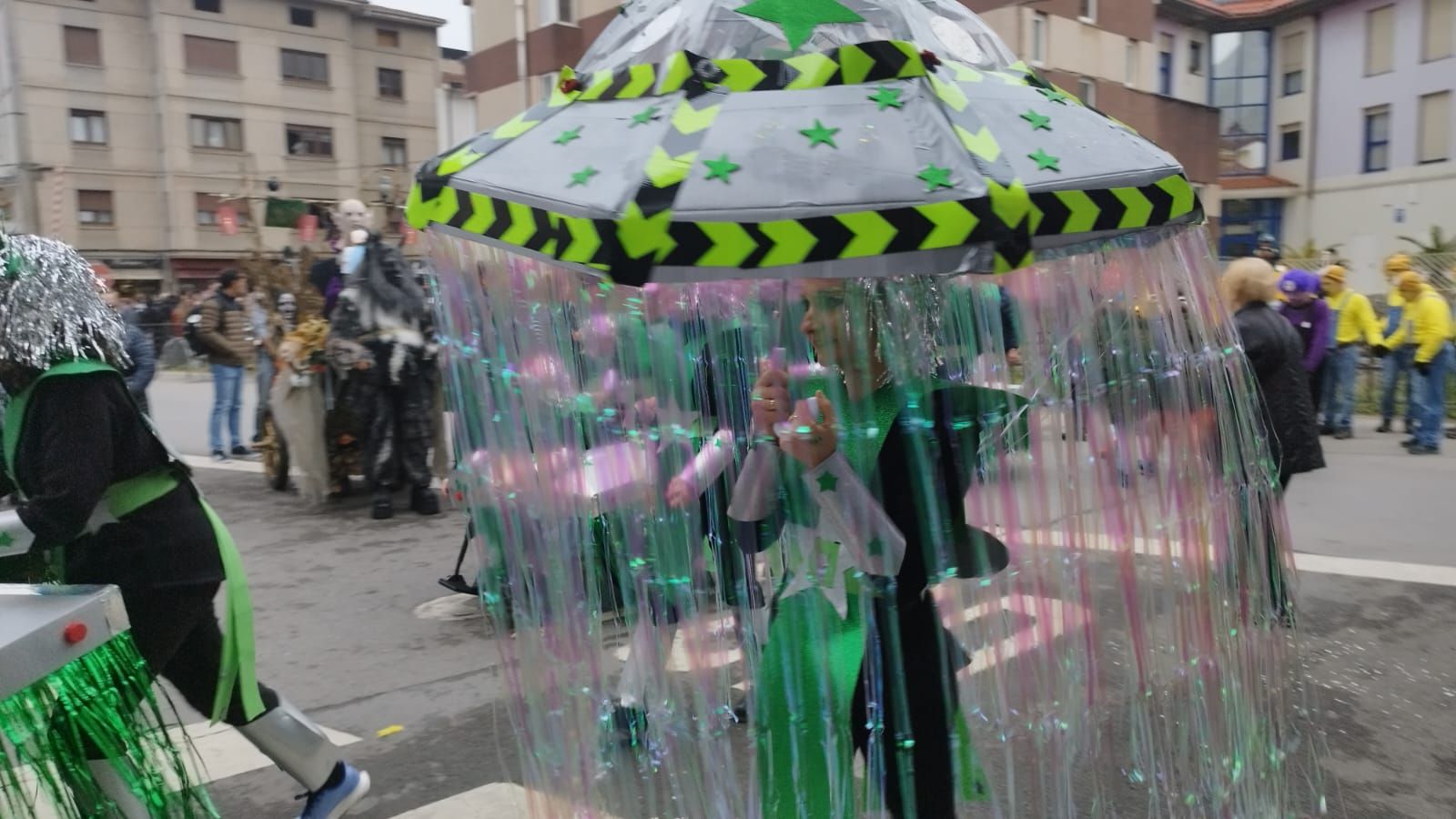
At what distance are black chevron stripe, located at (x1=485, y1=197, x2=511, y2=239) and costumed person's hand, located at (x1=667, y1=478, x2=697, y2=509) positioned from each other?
0.54 m

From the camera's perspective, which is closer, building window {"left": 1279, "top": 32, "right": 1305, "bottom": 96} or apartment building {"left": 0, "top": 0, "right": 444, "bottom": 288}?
building window {"left": 1279, "top": 32, "right": 1305, "bottom": 96}

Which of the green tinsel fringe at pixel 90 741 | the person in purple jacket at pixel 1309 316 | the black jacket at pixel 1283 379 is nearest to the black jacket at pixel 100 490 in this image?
the green tinsel fringe at pixel 90 741

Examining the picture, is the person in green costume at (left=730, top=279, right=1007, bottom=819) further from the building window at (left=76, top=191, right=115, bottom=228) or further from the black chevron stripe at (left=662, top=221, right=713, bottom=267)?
the building window at (left=76, top=191, right=115, bottom=228)

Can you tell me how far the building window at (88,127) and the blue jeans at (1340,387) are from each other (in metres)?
36.0

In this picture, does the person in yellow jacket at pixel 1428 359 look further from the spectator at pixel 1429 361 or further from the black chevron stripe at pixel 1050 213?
the black chevron stripe at pixel 1050 213

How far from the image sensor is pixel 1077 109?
6.75 feet

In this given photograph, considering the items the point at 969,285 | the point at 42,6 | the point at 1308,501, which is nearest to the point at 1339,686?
the point at 969,285

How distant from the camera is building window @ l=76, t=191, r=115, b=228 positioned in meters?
33.8

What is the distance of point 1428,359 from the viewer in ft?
31.2

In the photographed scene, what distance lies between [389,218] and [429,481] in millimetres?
1993

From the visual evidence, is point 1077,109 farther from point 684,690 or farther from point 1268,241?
point 1268,241

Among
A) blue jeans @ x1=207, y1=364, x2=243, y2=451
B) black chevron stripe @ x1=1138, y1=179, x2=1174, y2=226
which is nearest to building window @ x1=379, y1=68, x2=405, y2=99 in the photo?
blue jeans @ x1=207, y1=364, x2=243, y2=451

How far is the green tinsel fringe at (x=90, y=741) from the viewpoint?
2016 millimetres

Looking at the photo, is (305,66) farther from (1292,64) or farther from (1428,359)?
(1428,359)
